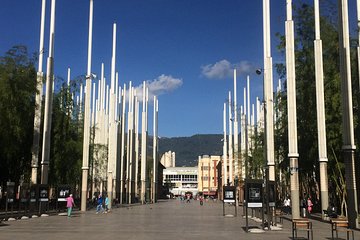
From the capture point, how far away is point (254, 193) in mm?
23875

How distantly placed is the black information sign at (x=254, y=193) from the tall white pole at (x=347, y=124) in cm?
469

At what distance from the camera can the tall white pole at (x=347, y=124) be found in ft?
79.2

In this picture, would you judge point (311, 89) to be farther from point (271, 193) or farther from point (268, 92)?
point (271, 193)

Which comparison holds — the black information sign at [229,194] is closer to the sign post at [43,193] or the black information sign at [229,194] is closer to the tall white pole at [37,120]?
the sign post at [43,193]

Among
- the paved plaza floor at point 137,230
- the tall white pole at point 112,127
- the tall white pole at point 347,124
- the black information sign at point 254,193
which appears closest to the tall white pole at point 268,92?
the paved plaza floor at point 137,230

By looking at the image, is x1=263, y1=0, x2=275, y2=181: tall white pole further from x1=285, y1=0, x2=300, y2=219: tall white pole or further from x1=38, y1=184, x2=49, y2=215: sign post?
x1=38, y1=184, x2=49, y2=215: sign post

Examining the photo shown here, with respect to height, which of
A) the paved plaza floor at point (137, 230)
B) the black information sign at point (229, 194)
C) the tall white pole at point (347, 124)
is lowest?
the paved plaza floor at point (137, 230)

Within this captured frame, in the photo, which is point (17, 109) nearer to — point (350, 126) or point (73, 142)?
point (73, 142)

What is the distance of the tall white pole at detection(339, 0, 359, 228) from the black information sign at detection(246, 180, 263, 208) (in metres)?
4.69

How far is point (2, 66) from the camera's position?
113ft

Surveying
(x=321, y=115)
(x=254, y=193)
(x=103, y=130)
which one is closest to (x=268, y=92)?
(x=321, y=115)

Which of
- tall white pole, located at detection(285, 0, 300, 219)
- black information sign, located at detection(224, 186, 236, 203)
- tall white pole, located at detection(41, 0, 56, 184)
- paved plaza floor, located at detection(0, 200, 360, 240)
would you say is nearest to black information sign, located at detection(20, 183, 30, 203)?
paved plaza floor, located at detection(0, 200, 360, 240)

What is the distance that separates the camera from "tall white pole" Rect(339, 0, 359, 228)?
24.1 metres

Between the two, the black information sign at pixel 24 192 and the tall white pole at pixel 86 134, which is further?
the tall white pole at pixel 86 134
